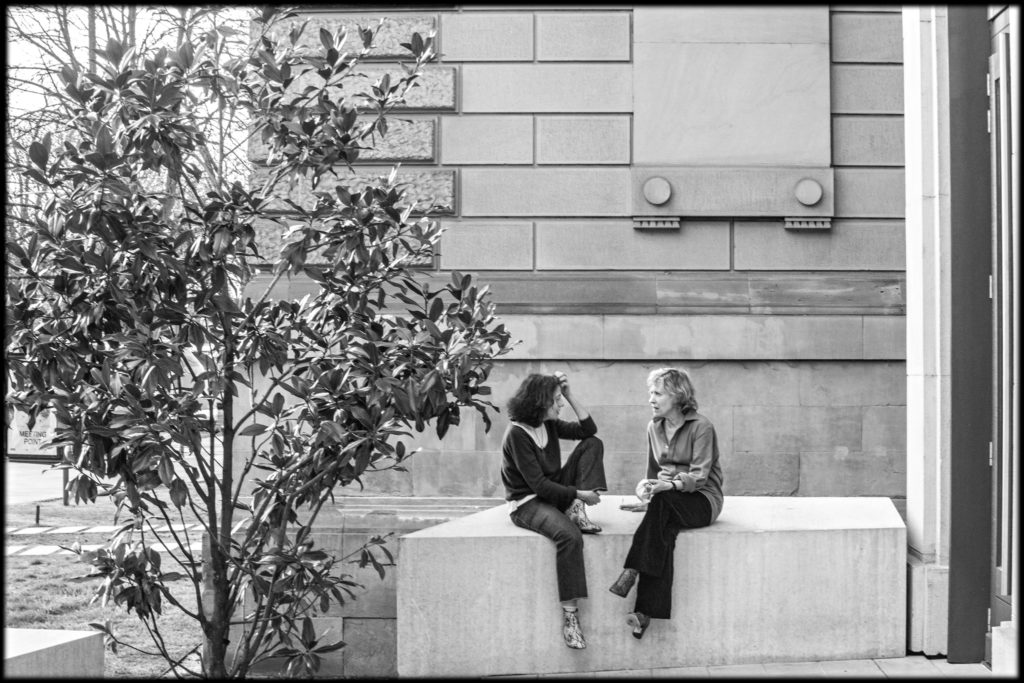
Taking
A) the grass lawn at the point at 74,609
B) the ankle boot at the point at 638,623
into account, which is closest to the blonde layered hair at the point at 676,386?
the ankle boot at the point at 638,623

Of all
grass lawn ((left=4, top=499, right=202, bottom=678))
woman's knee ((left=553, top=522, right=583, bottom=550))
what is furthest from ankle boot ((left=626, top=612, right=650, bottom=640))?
grass lawn ((left=4, top=499, right=202, bottom=678))

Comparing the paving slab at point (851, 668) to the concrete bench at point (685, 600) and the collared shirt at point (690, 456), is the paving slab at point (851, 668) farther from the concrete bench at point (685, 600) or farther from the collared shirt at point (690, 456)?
the collared shirt at point (690, 456)

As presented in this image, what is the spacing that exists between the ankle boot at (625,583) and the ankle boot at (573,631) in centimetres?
31

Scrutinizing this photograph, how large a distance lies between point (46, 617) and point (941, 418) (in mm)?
8387

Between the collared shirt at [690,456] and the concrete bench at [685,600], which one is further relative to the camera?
the concrete bench at [685,600]

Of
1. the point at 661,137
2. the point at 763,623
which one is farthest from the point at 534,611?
the point at 661,137

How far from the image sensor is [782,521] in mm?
7133

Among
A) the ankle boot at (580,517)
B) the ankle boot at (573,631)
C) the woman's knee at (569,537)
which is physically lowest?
the ankle boot at (573,631)

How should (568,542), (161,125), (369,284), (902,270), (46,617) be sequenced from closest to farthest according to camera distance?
1. (161,125)
2. (369,284)
3. (568,542)
4. (902,270)
5. (46,617)

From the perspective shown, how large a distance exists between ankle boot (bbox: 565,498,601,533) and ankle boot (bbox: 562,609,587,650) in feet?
1.70

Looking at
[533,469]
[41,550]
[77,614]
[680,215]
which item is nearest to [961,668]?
[533,469]

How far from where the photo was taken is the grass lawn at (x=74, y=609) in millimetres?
8821

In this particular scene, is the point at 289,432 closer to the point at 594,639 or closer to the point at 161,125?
the point at 161,125

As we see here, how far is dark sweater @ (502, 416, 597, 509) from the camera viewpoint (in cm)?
674
